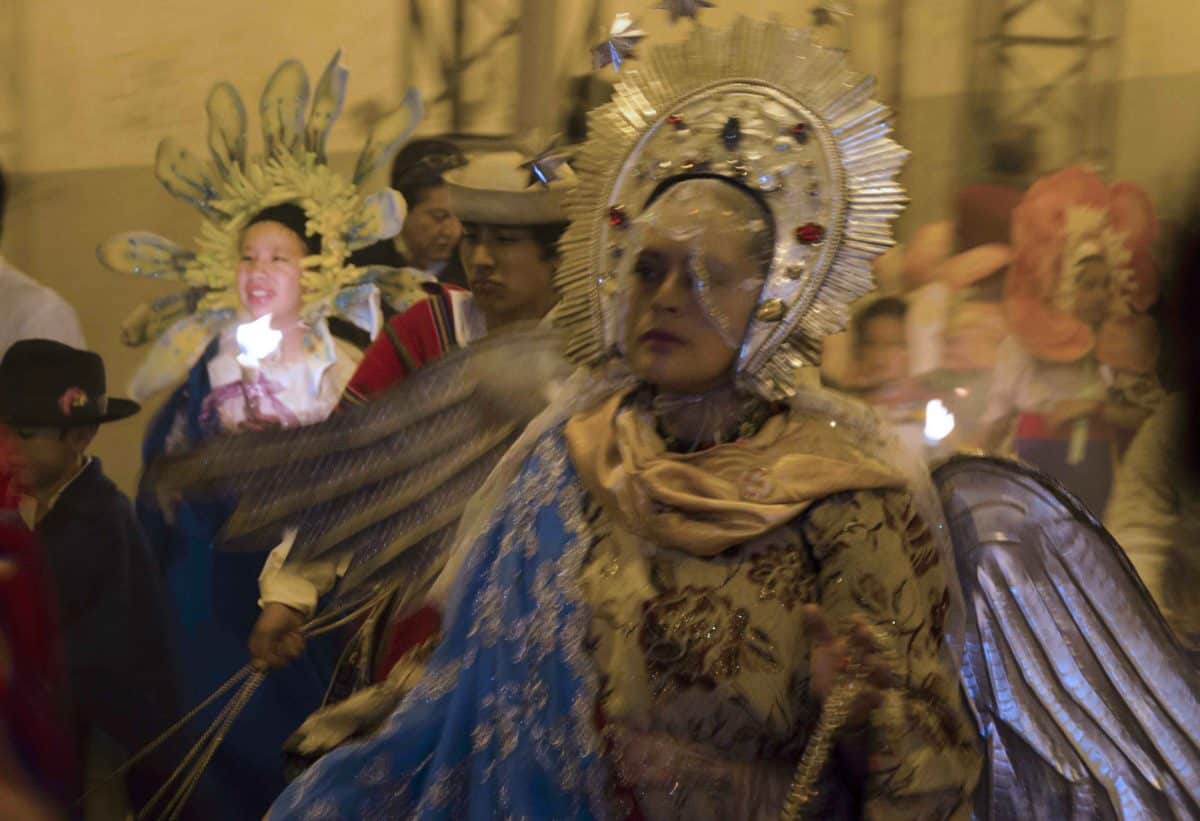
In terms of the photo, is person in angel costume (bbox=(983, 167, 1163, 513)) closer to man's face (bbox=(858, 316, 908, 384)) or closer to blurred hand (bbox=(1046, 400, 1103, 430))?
blurred hand (bbox=(1046, 400, 1103, 430))

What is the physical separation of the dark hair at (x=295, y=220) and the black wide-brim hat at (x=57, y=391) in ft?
1.83

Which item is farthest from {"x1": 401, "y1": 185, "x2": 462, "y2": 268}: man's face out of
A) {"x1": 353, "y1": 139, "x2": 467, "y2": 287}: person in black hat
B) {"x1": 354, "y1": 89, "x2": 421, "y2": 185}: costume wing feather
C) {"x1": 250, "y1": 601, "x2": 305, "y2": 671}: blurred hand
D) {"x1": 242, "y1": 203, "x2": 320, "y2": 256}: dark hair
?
{"x1": 250, "y1": 601, "x2": 305, "y2": 671}: blurred hand

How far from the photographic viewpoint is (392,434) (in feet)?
8.30

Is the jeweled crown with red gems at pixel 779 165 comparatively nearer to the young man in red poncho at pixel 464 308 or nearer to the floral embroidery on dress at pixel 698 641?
the floral embroidery on dress at pixel 698 641

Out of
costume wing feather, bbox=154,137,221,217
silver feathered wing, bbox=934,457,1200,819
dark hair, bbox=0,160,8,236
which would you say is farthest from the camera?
dark hair, bbox=0,160,8,236

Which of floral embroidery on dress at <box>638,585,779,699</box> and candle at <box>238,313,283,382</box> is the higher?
candle at <box>238,313,283,382</box>

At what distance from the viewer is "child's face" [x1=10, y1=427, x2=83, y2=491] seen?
3.20 m

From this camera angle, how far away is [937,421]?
2.36m

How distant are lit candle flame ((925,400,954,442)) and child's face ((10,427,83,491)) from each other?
6.30 ft

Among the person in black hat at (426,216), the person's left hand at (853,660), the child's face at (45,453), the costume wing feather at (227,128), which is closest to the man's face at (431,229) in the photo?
the person in black hat at (426,216)

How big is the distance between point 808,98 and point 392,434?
105 centimetres

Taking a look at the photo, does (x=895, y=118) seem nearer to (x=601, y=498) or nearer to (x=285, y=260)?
(x=601, y=498)

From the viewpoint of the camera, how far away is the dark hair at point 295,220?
118 inches

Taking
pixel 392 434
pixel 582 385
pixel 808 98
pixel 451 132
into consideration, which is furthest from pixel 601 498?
pixel 451 132
